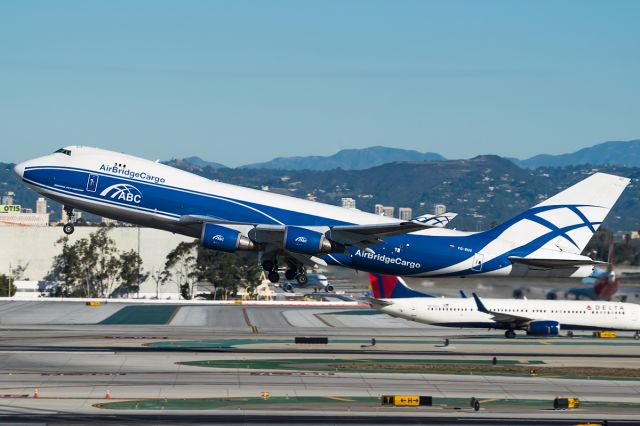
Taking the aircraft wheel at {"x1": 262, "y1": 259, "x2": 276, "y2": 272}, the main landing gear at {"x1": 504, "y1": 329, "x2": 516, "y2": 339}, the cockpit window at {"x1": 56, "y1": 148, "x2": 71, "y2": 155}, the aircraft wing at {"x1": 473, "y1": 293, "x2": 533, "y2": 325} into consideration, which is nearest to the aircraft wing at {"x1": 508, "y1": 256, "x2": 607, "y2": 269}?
the aircraft wheel at {"x1": 262, "y1": 259, "x2": 276, "y2": 272}

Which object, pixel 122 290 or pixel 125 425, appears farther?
pixel 122 290

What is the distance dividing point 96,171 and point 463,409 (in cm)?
2566

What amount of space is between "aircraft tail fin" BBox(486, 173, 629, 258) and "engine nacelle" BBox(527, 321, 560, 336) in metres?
22.8

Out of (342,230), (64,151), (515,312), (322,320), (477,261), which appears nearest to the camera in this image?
(342,230)

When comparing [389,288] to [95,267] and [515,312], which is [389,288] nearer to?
[515,312]

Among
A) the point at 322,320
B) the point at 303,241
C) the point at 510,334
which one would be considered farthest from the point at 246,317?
the point at 303,241

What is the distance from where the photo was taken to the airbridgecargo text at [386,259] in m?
64.3

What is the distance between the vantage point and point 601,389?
211 feet

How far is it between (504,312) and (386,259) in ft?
98.1

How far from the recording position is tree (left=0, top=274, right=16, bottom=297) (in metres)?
170

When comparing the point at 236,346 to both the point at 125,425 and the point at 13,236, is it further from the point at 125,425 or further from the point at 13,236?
the point at 13,236

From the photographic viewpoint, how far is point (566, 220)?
227ft

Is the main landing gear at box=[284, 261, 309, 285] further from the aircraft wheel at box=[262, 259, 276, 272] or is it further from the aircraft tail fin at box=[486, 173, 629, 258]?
the aircraft tail fin at box=[486, 173, 629, 258]

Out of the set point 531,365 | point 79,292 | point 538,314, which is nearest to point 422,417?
point 531,365
